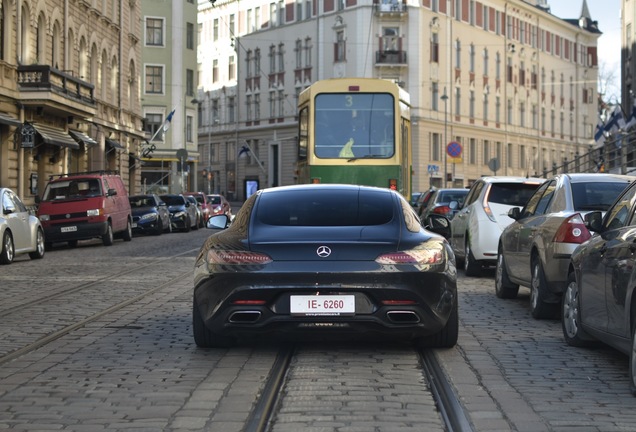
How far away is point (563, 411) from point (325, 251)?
2.46 m

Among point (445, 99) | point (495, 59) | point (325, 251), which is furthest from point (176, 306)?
point (495, 59)

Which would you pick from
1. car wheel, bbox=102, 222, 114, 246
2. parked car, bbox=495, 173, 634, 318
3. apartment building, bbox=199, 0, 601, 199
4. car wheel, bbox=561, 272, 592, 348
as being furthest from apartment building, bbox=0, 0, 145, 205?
car wheel, bbox=561, 272, 592, 348

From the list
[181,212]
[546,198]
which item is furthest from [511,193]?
[181,212]

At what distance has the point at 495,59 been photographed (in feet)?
290

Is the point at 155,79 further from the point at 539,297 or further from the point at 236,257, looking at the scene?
the point at 236,257

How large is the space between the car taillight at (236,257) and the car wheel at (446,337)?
5.27 feet

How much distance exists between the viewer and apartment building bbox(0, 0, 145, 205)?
36.3 m

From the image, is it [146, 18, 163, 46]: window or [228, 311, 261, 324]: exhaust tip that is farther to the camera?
[146, 18, 163, 46]: window

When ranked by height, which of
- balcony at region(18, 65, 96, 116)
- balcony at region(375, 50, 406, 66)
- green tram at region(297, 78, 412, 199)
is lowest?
green tram at region(297, 78, 412, 199)

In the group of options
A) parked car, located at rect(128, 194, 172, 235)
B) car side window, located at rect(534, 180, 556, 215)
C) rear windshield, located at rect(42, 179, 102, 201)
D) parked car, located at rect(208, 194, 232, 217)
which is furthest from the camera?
parked car, located at rect(208, 194, 232, 217)

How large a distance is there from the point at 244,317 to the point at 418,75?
6982 cm

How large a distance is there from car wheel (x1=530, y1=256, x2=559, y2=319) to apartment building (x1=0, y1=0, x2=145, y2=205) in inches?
995

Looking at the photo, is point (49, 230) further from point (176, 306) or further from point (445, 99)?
point (445, 99)

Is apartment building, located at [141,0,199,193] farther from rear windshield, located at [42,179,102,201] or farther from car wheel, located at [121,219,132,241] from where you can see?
rear windshield, located at [42,179,102,201]
